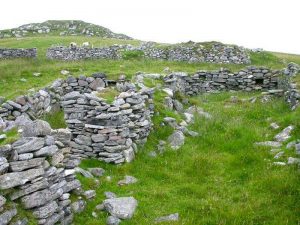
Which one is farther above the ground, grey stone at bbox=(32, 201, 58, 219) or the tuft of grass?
the tuft of grass

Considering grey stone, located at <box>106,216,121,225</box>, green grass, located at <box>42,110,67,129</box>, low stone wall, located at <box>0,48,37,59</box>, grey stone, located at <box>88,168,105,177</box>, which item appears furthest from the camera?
low stone wall, located at <box>0,48,37,59</box>

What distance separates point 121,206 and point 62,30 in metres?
71.1

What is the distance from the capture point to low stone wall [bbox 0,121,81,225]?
8.12m

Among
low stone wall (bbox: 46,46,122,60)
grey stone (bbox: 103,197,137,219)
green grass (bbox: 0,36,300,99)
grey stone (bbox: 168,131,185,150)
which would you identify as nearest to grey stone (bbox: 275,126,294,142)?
grey stone (bbox: 168,131,185,150)

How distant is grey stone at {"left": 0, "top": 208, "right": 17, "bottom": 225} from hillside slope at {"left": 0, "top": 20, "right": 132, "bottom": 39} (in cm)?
6491

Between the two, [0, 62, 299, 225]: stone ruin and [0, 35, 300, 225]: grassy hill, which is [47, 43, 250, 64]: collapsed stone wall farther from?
[0, 35, 300, 225]: grassy hill

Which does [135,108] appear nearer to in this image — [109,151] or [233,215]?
[109,151]

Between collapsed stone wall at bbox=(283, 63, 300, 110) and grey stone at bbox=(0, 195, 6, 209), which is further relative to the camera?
collapsed stone wall at bbox=(283, 63, 300, 110)

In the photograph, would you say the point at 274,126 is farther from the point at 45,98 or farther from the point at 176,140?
the point at 45,98

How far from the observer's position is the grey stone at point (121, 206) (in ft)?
32.3

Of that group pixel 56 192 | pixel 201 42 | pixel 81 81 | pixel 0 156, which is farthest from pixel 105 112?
pixel 201 42

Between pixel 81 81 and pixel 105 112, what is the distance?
25.4ft

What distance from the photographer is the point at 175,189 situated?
11352 millimetres

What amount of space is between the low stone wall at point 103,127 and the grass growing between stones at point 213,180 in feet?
1.42
